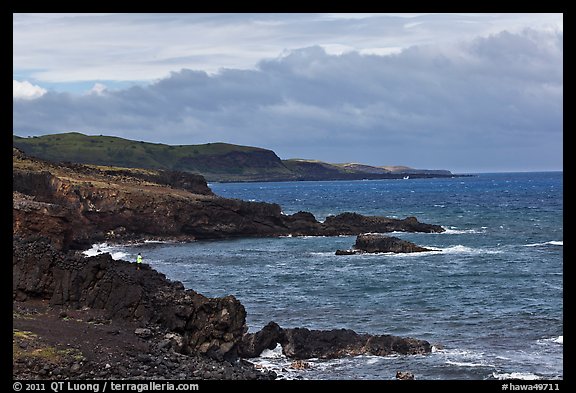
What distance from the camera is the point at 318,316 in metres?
42.3

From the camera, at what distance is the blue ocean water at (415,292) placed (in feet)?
105

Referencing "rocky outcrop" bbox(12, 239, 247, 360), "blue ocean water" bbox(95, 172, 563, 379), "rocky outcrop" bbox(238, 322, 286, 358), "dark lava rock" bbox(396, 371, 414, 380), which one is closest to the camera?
"dark lava rock" bbox(396, 371, 414, 380)

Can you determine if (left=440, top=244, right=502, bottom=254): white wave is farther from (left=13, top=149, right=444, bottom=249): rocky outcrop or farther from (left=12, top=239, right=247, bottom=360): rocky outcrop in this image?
(left=12, top=239, right=247, bottom=360): rocky outcrop

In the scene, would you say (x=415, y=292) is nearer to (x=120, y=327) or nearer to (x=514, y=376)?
(x=514, y=376)

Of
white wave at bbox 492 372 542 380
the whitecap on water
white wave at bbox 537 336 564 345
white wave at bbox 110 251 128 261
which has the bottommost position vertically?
white wave at bbox 492 372 542 380

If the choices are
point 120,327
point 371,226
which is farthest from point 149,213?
point 120,327

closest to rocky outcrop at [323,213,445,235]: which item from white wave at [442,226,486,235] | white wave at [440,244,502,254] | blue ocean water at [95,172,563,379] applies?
white wave at [442,226,486,235]

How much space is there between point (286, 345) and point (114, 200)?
60680mm

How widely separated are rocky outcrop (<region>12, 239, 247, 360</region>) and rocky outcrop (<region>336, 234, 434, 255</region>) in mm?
42920

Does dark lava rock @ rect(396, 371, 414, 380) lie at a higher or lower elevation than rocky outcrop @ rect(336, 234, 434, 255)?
lower

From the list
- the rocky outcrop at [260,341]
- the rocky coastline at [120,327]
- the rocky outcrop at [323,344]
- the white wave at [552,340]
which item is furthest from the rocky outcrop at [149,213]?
the white wave at [552,340]

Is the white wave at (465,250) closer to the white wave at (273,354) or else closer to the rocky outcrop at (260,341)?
the rocky outcrop at (260,341)

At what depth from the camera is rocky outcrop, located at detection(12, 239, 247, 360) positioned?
1244 inches

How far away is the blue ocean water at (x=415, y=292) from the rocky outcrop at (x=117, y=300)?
2.71 metres
